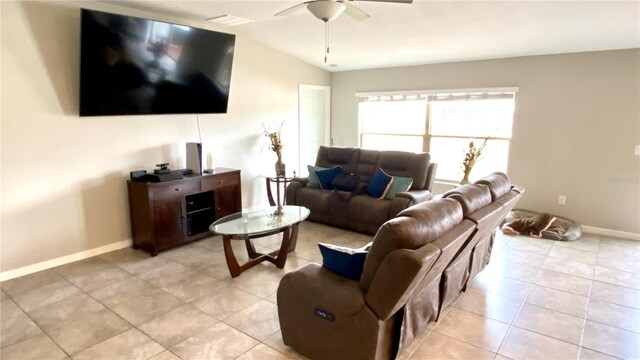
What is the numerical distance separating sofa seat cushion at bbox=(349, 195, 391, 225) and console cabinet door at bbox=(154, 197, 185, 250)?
78.6 inches

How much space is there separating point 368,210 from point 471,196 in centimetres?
205

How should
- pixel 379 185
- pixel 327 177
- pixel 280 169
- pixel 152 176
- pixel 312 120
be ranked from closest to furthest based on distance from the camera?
pixel 152 176, pixel 379 185, pixel 327 177, pixel 280 169, pixel 312 120

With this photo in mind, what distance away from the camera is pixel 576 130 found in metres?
4.65

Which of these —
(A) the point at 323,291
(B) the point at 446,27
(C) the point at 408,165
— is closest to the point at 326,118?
(C) the point at 408,165

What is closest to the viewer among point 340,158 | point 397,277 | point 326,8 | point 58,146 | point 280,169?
point 397,277

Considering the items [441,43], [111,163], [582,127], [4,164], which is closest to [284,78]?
[441,43]

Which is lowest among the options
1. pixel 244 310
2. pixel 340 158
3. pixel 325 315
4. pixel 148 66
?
pixel 244 310

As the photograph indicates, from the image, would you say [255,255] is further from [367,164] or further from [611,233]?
[611,233]

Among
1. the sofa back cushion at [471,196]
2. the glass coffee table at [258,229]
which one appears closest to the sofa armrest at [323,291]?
the sofa back cushion at [471,196]

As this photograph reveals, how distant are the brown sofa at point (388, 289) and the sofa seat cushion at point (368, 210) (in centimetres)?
180

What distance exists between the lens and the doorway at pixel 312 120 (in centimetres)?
638

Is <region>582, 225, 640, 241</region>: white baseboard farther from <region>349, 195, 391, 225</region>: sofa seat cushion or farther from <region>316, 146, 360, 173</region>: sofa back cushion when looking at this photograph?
<region>316, 146, 360, 173</region>: sofa back cushion

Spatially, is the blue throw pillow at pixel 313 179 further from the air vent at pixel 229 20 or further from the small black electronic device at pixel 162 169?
the air vent at pixel 229 20

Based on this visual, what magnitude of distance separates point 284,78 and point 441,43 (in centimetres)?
241
